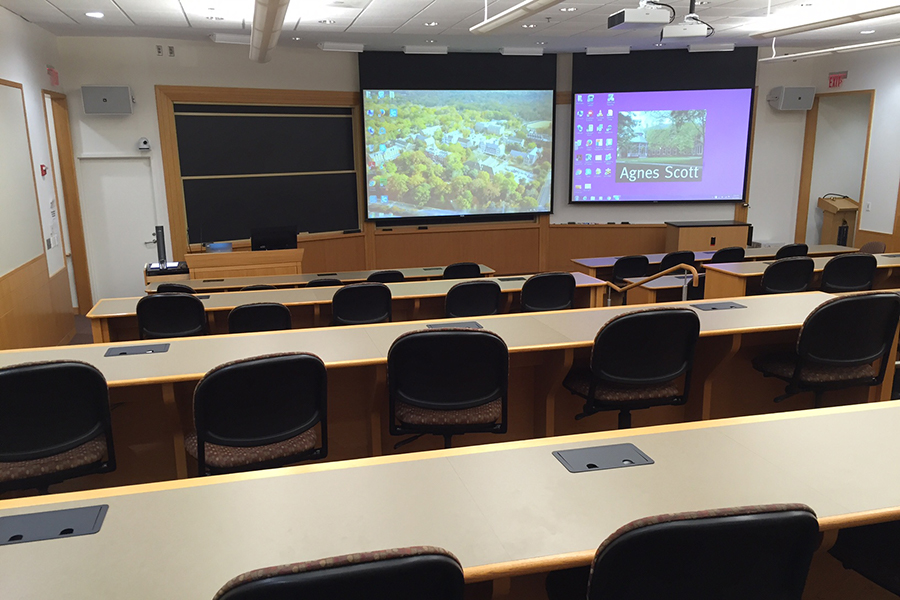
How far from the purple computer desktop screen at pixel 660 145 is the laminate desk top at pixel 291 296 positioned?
17.0 feet

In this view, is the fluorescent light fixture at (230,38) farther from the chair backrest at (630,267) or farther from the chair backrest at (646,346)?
the chair backrest at (646,346)

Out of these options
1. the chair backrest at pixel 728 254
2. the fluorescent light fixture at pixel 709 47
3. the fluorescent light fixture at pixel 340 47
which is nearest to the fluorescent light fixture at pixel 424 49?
the fluorescent light fixture at pixel 340 47

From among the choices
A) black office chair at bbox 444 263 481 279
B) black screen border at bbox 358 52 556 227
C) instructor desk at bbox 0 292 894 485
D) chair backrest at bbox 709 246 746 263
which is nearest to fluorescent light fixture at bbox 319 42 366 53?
black screen border at bbox 358 52 556 227

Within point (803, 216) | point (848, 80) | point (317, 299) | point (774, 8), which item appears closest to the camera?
point (317, 299)

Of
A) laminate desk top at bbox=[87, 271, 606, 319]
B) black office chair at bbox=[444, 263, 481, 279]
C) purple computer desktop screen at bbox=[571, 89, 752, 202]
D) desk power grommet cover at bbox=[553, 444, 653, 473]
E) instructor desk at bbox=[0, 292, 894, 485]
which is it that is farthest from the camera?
purple computer desktop screen at bbox=[571, 89, 752, 202]

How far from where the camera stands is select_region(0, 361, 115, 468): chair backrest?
232cm

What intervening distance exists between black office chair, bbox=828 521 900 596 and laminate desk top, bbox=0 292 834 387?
128 centimetres

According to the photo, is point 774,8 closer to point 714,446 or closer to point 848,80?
point 848,80

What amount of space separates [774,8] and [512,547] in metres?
7.56

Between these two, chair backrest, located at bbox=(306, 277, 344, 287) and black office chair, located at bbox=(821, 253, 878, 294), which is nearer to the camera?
black office chair, located at bbox=(821, 253, 878, 294)

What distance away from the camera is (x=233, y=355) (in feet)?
9.42

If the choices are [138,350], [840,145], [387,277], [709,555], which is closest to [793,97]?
[840,145]

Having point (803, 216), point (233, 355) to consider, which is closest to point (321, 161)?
point (233, 355)

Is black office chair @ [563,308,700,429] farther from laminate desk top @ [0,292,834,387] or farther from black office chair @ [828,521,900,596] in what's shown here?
black office chair @ [828,521,900,596]
